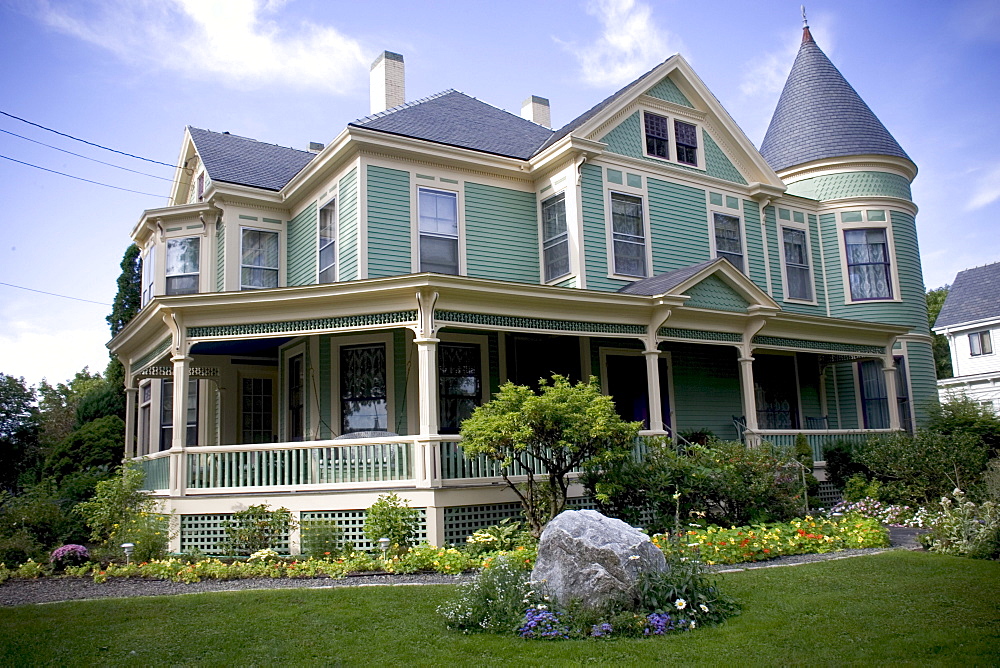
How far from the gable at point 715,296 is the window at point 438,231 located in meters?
4.50

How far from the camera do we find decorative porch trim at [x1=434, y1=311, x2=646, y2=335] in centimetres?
1243

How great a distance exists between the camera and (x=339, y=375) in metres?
14.8

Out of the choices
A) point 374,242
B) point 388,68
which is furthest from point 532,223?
point 388,68

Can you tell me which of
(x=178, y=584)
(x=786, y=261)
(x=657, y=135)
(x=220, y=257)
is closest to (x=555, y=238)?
(x=657, y=135)

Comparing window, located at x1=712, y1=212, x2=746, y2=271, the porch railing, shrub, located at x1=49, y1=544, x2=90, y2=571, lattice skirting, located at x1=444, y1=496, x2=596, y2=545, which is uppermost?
window, located at x1=712, y1=212, x2=746, y2=271

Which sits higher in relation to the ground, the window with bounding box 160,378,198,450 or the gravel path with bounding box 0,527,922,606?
the window with bounding box 160,378,198,450

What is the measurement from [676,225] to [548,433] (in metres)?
8.07

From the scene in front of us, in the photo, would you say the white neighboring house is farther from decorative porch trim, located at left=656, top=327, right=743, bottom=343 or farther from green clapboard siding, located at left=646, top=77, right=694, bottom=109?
decorative porch trim, located at left=656, top=327, right=743, bottom=343

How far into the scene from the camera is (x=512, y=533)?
37.3 feet

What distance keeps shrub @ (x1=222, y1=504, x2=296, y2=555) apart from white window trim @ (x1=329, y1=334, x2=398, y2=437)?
9.46ft

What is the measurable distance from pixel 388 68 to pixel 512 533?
40.2 ft

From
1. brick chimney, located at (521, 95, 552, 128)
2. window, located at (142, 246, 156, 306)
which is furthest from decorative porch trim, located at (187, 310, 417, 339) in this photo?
brick chimney, located at (521, 95, 552, 128)

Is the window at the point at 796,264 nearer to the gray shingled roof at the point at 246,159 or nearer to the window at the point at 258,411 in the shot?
the gray shingled roof at the point at 246,159

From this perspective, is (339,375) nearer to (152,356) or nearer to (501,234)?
(152,356)
